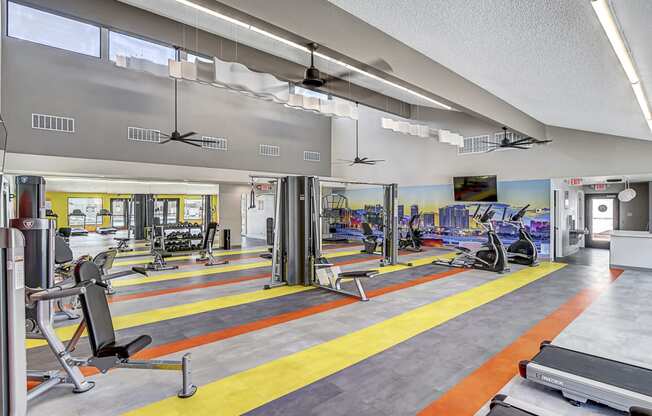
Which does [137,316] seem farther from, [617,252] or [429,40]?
[617,252]

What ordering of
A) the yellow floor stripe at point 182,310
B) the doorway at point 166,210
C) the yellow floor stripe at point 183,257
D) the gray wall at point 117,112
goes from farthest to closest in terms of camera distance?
the doorway at point 166,210
the yellow floor stripe at point 183,257
the gray wall at point 117,112
the yellow floor stripe at point 182,310

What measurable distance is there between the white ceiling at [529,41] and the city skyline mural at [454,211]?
456cm

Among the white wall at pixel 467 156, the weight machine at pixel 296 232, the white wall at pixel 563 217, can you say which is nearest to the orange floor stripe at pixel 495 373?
the weight machine at pixel 296 232

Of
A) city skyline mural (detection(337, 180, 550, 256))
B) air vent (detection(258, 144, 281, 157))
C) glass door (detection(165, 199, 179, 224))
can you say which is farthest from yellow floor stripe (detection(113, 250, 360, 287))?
glass door (detection(165, 199, 179, 224))

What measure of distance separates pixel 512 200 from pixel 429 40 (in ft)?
Result: 25.6

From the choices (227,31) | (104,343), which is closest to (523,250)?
(227,31)

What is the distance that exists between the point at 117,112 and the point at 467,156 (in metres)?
10.5

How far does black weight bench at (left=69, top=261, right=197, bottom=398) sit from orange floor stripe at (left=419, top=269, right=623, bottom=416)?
1.94 metres

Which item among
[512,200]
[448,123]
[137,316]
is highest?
[448,123]

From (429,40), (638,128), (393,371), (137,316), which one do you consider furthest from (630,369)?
(638,128)

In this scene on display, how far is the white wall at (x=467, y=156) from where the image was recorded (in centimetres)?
→ 868

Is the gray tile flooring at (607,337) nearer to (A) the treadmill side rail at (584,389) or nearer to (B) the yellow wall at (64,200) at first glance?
(A) the treadmill side rail at (584,389)

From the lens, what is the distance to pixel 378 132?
13.5m

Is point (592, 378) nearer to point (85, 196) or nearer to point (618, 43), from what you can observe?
point (618, 43)
